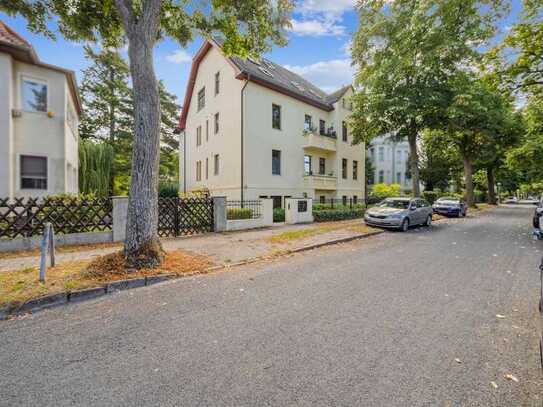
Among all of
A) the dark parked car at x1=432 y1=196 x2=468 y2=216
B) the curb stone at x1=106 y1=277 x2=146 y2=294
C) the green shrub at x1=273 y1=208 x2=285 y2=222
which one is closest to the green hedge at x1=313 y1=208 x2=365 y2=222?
the green shrub at x1=273 y1=208 x2=285 y2=222

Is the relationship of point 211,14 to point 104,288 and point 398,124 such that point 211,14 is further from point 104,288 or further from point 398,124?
point 398,124

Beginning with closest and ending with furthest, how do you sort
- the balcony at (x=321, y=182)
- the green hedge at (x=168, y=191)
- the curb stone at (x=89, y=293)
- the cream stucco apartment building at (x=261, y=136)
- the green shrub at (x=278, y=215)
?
the curb stone at (x=89, y=293) < the green shrub at (x=278, y=215) < the cream stucco apartment building at (x=261, y=136) < the balcony at (x=321, y=182) < the green hedge at (x=168, y=191)

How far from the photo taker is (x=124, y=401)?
225 cm

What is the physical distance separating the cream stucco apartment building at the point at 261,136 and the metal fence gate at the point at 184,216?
257 inches

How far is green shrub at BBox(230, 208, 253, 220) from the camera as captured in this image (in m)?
12.6

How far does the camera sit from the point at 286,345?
311 centimetres

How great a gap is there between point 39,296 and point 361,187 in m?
25.6

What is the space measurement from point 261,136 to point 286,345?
661 inches

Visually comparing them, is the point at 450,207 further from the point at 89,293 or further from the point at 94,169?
the point at 94,169

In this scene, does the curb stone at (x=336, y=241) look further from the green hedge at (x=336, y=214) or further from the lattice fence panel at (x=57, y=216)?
the lattice fence panel at (x=57, y=216)

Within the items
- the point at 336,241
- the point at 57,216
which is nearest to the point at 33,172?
the point at 57,216

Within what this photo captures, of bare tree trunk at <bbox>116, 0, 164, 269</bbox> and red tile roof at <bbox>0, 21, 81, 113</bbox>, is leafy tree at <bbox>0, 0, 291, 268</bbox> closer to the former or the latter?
bare tree trunk at <bbox>116, 0, 164, 269</bbox>

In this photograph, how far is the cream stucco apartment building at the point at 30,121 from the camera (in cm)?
1044

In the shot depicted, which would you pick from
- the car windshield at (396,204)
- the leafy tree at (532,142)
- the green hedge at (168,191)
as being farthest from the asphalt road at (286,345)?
the green hedge at (168,191)
